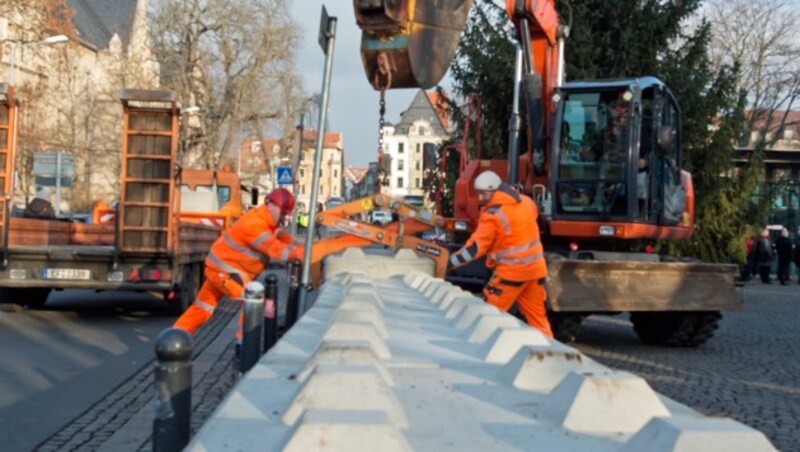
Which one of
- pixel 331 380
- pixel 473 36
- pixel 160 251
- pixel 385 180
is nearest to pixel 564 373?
pixel 331 380

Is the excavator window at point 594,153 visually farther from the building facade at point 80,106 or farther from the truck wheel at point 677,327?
the building facade at point 80,106

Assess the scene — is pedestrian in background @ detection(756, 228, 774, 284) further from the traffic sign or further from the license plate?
the license plate

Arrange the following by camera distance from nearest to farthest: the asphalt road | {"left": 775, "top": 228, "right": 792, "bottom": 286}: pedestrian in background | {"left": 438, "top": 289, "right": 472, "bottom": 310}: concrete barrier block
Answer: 1. {"left": 438, "top": 289, "right": 472, "bottom": 310}: concrete barrier block
2. the asphalt road
3. {"left": 775, "top": 228, "right": 792, "bottom": 286}: pedestrian in background

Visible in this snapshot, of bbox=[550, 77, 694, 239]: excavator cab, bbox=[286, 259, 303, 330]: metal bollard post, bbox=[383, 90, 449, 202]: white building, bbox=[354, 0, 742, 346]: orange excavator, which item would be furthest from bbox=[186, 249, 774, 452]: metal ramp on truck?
bbox=[383, 90, 449, 202]: white building

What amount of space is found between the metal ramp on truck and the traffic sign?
68.5 feet

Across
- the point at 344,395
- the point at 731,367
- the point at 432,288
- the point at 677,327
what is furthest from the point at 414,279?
the point at 677,327

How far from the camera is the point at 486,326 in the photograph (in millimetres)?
3861

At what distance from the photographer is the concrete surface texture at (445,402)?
2.05 meters

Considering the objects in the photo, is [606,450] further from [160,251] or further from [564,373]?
[160,251]

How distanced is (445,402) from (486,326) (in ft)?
3.58

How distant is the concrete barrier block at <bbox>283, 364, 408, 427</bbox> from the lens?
2.28 meters

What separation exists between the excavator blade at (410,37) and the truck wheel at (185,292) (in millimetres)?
7303

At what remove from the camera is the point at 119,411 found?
292 inches

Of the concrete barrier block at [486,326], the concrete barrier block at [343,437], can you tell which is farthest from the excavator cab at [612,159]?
the concrete barrier block at [343,437]
